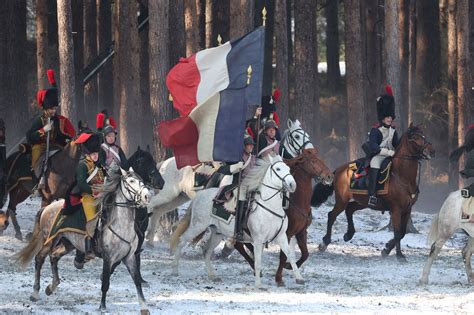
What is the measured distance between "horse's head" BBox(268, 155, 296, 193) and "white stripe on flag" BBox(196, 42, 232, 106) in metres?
1.51

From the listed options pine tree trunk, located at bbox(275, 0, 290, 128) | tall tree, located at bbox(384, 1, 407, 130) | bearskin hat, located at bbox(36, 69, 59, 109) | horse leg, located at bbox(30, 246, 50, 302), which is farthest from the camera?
pine tree trunk, located at bbox(275, 0, 290, 128)

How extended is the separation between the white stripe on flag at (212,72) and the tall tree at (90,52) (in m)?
20.5

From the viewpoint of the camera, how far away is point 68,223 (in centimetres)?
1691

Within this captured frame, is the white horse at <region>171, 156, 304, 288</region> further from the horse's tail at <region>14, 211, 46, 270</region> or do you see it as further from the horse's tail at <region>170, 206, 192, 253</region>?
the horse's tail at <region>14, 211, 46, 270</region>

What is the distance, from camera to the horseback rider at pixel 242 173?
62.5 feet

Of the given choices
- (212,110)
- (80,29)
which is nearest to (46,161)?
(212,110)

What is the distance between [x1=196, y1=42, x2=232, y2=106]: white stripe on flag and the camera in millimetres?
18984

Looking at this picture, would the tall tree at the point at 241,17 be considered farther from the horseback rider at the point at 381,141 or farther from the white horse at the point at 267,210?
the white horse at the point at 267,210

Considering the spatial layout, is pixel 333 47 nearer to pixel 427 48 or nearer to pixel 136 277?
pixel 427 48

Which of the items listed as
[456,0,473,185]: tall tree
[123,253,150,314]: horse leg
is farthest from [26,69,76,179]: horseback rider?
[456,0,473,185]: tall tree

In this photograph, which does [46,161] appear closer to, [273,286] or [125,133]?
[273,286]

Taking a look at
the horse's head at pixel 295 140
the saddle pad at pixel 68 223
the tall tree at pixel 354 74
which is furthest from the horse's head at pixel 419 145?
the tall tree at pixel 354 74

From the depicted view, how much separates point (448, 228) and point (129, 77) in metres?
16.7

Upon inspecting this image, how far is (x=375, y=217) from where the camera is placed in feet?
96.2
